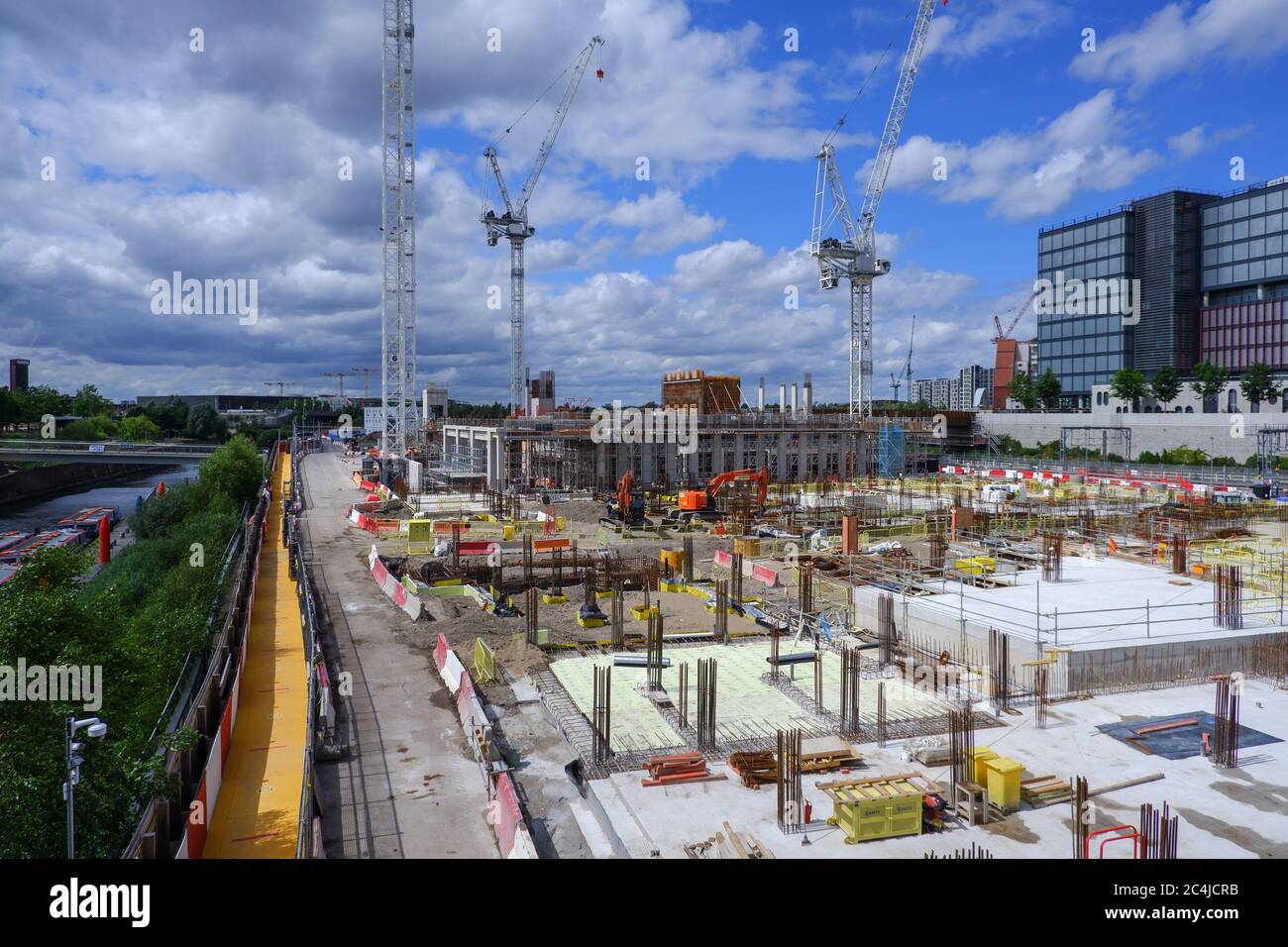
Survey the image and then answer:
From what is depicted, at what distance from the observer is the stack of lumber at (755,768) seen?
43.7 feet

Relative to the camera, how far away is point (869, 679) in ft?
61.8

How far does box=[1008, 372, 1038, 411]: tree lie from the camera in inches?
3907

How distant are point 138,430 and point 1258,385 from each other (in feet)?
487

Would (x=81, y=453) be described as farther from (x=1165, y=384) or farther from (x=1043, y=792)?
(x=1165, y=384)

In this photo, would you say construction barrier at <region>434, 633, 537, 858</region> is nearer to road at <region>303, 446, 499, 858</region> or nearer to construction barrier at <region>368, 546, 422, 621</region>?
road at <region>303, 446, 499, 858</region>

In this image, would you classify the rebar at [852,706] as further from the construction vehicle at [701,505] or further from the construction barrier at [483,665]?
the construction vehicle at [701,505]

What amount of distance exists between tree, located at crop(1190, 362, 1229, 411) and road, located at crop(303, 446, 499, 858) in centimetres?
8545

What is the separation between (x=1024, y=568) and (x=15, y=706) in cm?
2630

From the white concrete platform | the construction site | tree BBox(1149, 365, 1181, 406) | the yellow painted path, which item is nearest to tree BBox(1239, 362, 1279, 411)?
tree BBox(1149, 365, 1181, 406)

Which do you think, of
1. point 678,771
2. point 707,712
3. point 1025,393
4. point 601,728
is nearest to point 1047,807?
point 678,771

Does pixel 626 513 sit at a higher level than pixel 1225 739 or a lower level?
higher
